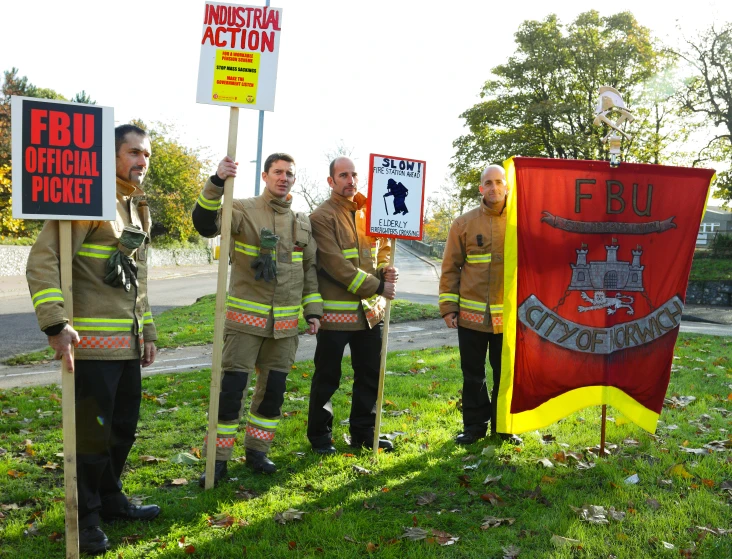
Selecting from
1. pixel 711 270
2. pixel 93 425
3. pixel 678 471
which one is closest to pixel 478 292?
pixel 678 471

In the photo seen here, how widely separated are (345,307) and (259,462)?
1499 mm

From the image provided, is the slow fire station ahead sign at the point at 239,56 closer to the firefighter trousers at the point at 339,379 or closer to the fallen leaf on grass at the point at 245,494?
the firefighter trousers at the point at 339,379

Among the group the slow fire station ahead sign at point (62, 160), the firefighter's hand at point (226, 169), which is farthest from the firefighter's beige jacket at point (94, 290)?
the firefighter's hand at point (226, 169)

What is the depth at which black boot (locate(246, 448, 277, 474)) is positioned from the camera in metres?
5.14

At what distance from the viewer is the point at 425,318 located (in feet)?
54.6

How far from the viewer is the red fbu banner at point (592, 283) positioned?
5309 mm

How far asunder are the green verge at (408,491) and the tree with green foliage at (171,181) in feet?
103

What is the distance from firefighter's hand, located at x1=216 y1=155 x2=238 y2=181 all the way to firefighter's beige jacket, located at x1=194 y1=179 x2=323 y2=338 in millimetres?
362

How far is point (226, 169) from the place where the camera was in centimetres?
468

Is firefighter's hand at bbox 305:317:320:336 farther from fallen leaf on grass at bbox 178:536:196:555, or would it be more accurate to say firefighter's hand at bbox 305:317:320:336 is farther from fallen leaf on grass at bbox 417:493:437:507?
fallen leaf on grass at bbox 178:536:196:555

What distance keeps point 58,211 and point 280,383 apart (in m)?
2.23

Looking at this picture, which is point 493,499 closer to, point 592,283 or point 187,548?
point 592,283

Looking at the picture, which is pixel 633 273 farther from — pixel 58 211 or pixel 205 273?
pixel 205 273

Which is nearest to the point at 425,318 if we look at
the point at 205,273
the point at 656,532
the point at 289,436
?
the point at 289,436
